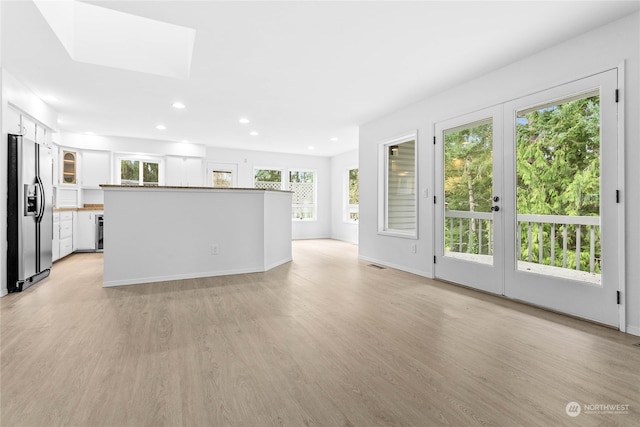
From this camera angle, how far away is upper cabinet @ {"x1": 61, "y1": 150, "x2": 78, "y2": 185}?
20.6 ft

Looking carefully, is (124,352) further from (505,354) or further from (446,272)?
(446,272)

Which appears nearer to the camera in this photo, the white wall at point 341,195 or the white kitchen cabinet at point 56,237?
the white kitchen cabinet at point 56,237

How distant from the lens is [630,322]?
2371mm

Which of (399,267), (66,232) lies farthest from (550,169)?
(66,232)

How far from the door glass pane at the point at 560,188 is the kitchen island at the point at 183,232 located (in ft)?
10.5

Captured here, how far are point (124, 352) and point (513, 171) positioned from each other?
12.2 feet

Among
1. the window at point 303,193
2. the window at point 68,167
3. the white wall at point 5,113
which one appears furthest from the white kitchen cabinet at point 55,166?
the window at point 303,193

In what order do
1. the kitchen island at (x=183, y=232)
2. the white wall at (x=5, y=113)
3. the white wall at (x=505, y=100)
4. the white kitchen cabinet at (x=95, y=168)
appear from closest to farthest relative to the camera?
the white wall at (x=505, y=100) → the white wall at (x=5, y=113) → the kitchen island at (x=183, y=232) → the white kitchen cabinet at (x=95, y=168)

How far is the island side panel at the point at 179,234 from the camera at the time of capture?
3682 millimetres

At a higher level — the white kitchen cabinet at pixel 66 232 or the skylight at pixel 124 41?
the skylight at pixel 124 41

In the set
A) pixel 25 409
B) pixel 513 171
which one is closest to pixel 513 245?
pixel 513 171

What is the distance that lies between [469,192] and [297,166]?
591 cm

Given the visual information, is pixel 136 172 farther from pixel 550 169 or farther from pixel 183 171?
pixel 550 169

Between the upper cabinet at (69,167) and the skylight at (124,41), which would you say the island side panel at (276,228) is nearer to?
the skylight at (124,41)
